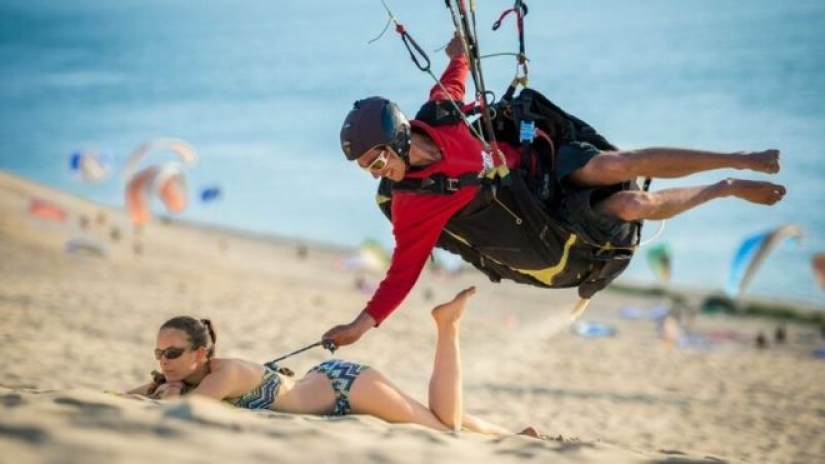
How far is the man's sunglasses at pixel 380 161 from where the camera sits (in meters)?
4.46

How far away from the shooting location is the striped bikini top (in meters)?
4.32

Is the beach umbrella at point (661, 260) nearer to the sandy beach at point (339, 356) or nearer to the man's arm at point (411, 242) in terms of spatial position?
the sandy beach at point (339, 356)

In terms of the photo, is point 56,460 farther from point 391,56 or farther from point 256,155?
point 391,56

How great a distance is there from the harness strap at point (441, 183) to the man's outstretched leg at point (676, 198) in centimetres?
61

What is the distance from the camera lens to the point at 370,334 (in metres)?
14.6

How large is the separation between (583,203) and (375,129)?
1.03 metres

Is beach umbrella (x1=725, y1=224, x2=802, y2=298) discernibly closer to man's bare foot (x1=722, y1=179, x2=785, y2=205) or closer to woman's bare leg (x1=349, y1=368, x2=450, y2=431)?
man's bare foot (x1=722, y1=179, x2=785, y2=205)

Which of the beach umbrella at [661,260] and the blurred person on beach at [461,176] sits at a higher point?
the beach umbrella at [661,260]

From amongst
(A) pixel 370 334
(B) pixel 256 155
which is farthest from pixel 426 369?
(B) pixel 256 155

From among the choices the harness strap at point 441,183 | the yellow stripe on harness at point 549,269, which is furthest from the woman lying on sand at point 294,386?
the harness strap at point 441,183

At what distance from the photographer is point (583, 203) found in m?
4.55

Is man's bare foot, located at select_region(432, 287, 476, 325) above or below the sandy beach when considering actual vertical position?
above

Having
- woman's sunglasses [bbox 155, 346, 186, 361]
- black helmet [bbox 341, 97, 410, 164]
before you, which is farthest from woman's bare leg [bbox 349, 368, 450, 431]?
black helmet [bbox 341, 97, 410, 164]

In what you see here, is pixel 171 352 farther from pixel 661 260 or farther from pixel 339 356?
pixel 661 260
